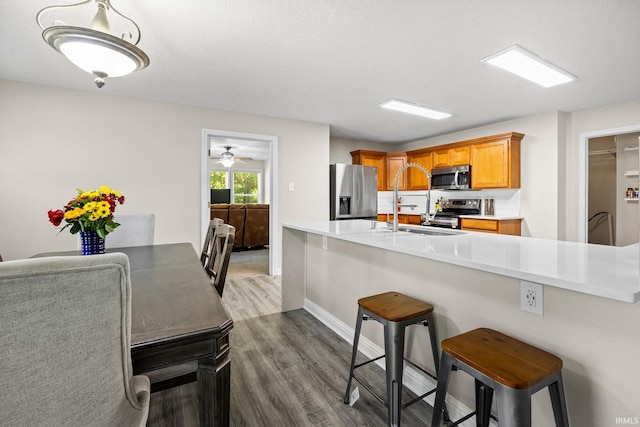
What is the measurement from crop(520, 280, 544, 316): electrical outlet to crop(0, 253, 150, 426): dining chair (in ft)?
4.58

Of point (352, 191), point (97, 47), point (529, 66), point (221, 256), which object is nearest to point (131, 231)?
point (221, 256)

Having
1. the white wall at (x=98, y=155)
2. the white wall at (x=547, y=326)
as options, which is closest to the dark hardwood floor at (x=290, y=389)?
the white wall at (x=547, y=326)

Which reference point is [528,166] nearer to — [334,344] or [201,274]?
[334,344]

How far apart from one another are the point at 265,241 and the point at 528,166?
508cm

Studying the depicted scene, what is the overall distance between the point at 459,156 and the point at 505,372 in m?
4.70

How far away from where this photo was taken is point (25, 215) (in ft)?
10.4

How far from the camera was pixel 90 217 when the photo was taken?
1608 millimetres

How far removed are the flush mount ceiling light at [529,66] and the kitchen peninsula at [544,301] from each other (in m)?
1.65

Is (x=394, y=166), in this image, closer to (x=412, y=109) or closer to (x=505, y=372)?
(x=412, y=109)

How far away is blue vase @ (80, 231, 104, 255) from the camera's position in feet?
5.51

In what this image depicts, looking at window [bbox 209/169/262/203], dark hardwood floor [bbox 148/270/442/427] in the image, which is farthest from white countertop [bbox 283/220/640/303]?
window [bbox 209/169/262/203]

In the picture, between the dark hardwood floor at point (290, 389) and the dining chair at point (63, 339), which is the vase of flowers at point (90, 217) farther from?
the dining chair at point (63, 339)

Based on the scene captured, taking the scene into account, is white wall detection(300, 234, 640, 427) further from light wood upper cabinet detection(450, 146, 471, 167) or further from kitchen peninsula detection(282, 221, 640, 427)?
light wood upper cabinet detection(450, 146, 471, 167)

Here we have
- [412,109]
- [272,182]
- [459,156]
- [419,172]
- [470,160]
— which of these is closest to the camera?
[412,109]
